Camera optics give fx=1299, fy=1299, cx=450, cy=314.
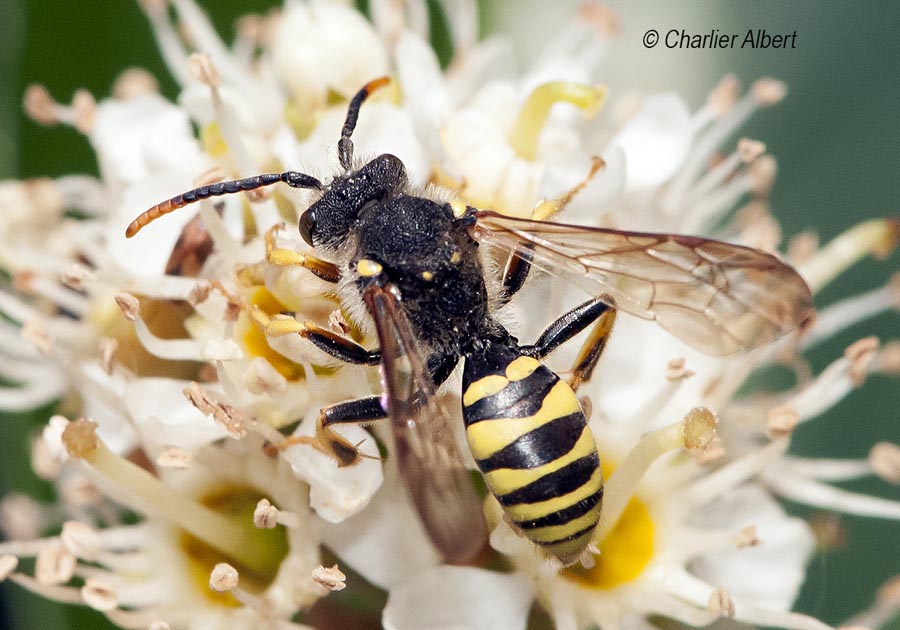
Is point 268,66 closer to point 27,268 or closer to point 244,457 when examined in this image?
point 27,268

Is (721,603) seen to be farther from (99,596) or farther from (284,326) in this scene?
(99,596)

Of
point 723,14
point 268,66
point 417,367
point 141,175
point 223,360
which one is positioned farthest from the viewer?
point 723,14

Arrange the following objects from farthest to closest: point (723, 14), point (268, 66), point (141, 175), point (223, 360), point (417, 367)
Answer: point (723, 14) < point (268, 66) < point (141, 175) < point (223, 360) < point (417, 367)

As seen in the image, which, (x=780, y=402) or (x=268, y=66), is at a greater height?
(x=268, y=66)

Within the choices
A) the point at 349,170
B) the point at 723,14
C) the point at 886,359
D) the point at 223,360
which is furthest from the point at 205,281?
the point at 723,14

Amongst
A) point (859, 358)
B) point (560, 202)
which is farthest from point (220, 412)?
point (859, 358)

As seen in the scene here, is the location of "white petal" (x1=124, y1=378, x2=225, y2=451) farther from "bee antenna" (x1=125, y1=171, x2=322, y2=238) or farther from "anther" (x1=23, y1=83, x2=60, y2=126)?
"anther" (x1=23, y1=83, x2=60, y2=126)

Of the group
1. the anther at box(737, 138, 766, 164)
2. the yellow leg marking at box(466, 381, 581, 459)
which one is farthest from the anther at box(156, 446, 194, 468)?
the anther at box(737, 138, 766, 164)

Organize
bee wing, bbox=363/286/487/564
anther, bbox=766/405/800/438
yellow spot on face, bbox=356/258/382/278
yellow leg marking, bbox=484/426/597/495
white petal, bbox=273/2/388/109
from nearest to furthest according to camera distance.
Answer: bee wing, bbox=363/286/487/564 → yellow leg marking, bbox=484/426/597/495 → yellow spot on face, bbox=356/258/382/278 → anther, bbox=766/405/800/438 → white petal, bbox=273/2/388/109
